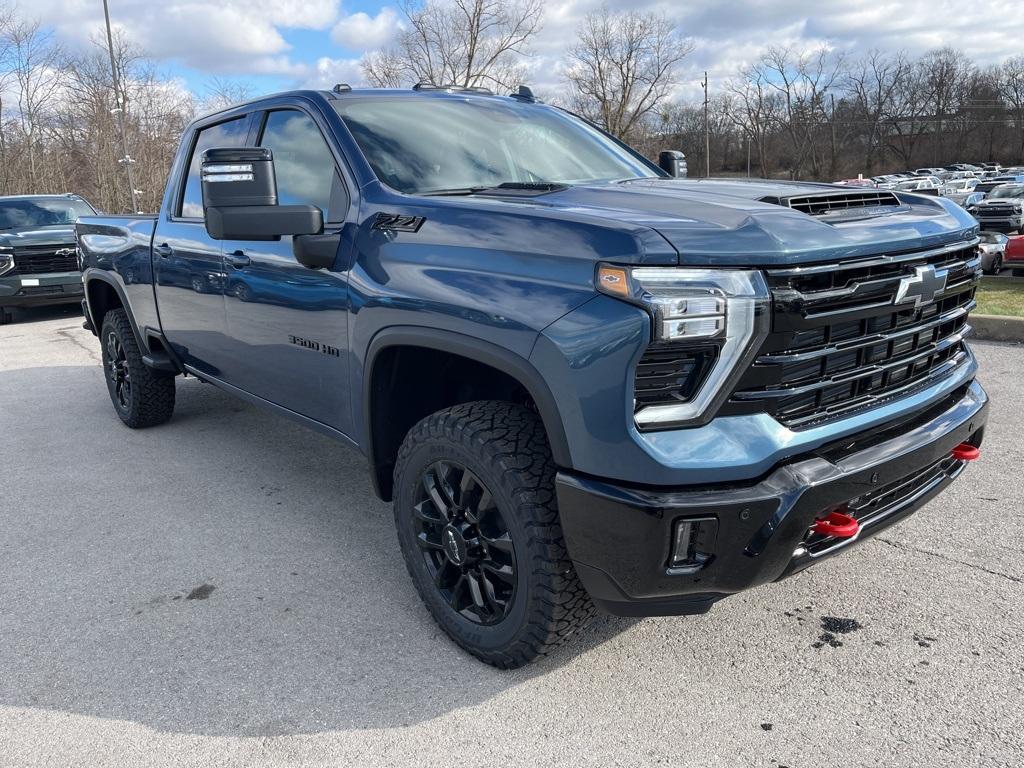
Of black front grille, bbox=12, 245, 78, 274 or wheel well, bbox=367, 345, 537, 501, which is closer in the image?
wheel well, bbox=367, 345, 537, 501

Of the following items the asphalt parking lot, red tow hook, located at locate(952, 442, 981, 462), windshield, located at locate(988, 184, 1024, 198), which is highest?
windshield, located at locate(988, 184, 1024, 198)

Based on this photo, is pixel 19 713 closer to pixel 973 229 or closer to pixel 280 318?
pixel 280 318

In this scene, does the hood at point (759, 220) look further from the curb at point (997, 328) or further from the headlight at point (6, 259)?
the headlight at point (6, 259)

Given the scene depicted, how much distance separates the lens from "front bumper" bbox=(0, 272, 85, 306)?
11.3 m

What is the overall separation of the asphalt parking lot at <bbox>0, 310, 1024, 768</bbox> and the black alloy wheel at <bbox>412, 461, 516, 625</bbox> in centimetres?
22

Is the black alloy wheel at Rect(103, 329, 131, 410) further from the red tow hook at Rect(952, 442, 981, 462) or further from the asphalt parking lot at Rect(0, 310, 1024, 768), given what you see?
the red tow hook at Rect(952, 442, 981, 462)

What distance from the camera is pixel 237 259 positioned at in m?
3.76

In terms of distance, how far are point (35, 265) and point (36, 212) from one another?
162 centimetres

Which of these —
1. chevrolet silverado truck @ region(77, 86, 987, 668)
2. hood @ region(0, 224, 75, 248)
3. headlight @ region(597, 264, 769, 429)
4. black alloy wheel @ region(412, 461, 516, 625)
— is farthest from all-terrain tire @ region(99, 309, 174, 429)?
hood @ region(0, 224, 75, 248)

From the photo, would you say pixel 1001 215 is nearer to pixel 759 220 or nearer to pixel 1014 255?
pixel 1014 255

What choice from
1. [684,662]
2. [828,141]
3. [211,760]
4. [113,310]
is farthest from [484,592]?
[828,141]

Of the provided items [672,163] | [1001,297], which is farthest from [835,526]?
A: [1001,297]

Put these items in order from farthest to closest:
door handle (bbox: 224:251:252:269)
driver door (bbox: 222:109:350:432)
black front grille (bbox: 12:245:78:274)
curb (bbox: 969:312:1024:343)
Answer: black front grille (bbox: 12:245:78:274) < curb (bbox: 969:312:1024:343) < door handle (bbox: 224:251:252:269) < driver door (bbox: 222:109:350:432)

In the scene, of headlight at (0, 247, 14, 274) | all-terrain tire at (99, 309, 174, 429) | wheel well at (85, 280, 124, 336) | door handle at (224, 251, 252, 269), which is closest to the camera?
door handle at (224, 251, 252, 269)
